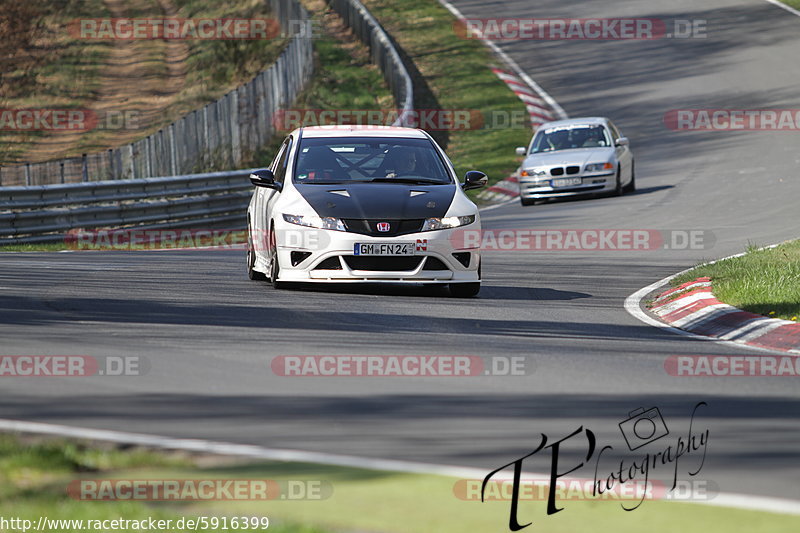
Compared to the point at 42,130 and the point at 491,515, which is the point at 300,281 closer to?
the point at 491,515

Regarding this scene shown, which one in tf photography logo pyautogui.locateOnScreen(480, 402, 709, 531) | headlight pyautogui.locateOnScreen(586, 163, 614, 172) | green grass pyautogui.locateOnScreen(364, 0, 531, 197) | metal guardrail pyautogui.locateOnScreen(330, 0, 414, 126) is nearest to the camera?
tf photography logo pyautogui.locateOnScreen(480, 402, 709, 531)

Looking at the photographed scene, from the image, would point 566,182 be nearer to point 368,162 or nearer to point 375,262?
point 368,162

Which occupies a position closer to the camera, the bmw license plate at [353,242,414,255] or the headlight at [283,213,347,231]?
the bmw license plate at [353,242,414,255]

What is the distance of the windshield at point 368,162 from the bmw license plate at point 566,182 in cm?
1266

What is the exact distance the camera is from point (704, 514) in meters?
5.51

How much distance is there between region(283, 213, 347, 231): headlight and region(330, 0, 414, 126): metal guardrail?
1749cm

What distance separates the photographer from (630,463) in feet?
21.0

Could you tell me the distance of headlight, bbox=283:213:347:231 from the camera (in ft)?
42.8

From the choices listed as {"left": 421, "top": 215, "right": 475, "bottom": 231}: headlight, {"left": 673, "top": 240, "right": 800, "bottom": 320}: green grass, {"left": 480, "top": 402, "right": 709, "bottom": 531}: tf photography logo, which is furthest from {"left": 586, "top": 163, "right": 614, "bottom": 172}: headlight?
{"left": 480, "top": 402, "right": 709, "bottom": 531}: tf photography logo

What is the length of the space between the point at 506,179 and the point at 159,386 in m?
22.9

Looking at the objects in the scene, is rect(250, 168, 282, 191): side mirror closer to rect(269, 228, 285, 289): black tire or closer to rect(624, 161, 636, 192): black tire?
rect(269, 228, 285, 289): black tire

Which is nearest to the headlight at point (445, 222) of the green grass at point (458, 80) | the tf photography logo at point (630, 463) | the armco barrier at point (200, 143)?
the tf photography logo at point (630, 463)

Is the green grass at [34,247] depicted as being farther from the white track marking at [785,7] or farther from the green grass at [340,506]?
the white track marking at [785,7]

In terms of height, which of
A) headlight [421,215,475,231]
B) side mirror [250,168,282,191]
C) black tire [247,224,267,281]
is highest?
side mirror [250,168,282,191]
